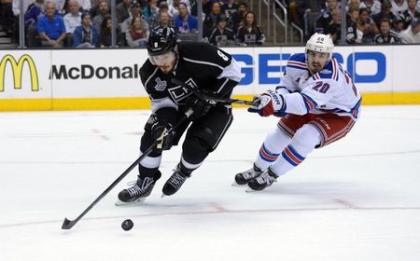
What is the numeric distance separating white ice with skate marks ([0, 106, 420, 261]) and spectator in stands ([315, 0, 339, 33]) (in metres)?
3.74

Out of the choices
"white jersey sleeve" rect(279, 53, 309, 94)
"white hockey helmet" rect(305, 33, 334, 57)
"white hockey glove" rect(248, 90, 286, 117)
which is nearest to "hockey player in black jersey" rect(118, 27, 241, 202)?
"white hockey glove" rect(248, 90, 286, 117)

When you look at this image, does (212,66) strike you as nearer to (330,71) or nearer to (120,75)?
(330,71)

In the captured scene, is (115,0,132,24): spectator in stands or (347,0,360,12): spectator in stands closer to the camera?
(115,0,132,24): spectator in stands

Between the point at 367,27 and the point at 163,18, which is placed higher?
the point at 163,18

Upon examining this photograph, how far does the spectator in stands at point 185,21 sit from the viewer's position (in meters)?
11.5

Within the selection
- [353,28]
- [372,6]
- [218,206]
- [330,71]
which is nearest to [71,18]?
[353,28]

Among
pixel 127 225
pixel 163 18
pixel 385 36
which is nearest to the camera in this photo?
pixel 127 225

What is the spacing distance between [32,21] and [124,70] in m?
1.20

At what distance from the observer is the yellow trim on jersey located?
11.1 m

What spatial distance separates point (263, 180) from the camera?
5.52 metres

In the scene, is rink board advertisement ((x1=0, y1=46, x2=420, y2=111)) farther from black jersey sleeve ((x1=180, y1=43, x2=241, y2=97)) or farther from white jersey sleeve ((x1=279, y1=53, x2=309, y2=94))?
black jersey sleeve ((x1=180, y1=43, x2=241, y2=97))

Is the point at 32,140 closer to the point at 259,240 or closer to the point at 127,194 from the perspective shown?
the point at 127,194

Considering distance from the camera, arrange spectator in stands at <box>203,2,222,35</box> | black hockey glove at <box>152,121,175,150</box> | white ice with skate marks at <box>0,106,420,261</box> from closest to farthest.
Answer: white ice with skate marks at <box>0,106,420,261</box>
black hockey glove at <box>152,121,175,150</box>
spectator in stands at <box>203,2,222,35</box>

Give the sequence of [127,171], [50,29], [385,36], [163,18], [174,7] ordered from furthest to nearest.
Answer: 1. [385,36]
2. [174,7]
3. [163,18]
4. [50,29]
5. [127,171]
